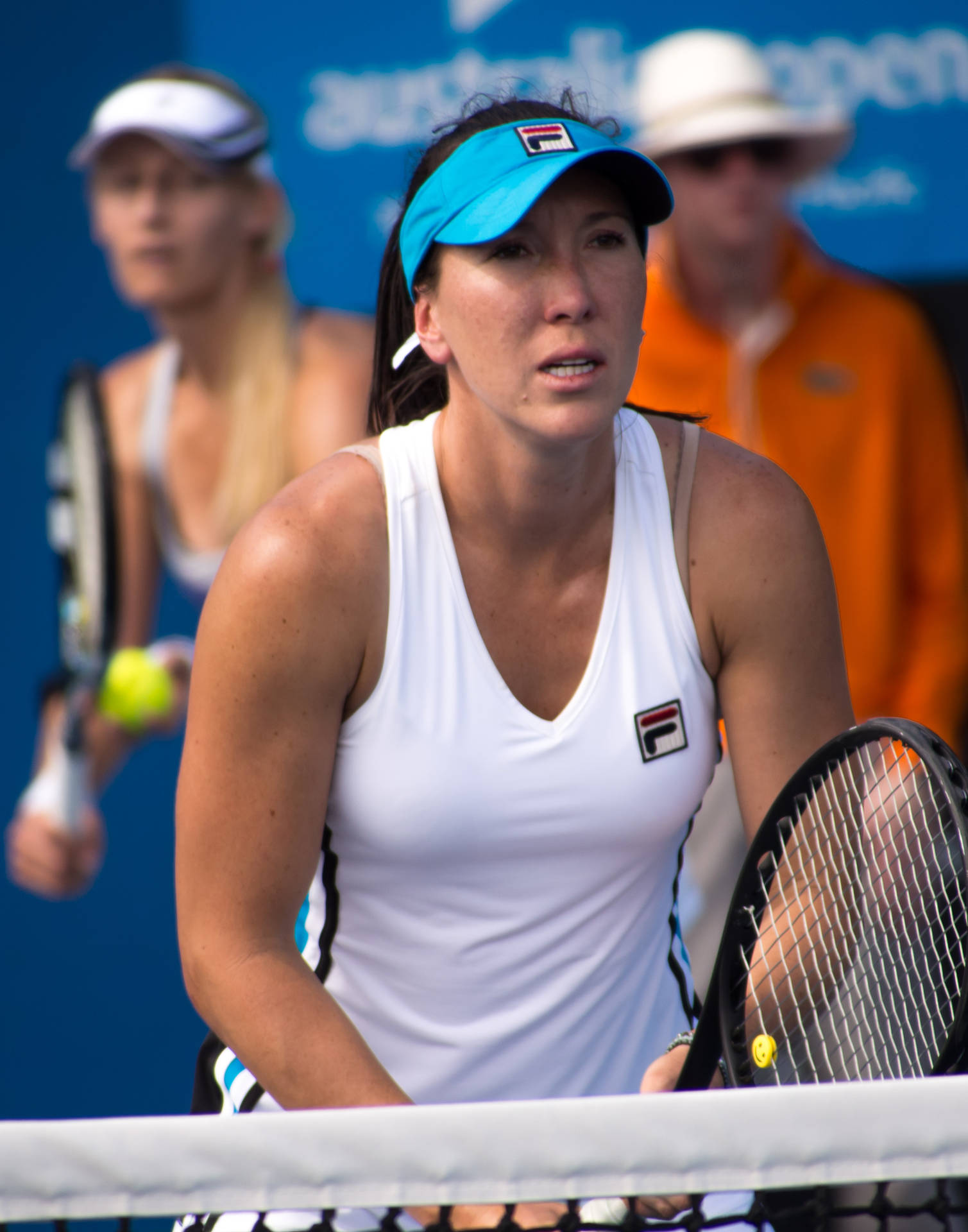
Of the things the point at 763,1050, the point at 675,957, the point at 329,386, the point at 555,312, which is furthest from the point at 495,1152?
the point at 329,386

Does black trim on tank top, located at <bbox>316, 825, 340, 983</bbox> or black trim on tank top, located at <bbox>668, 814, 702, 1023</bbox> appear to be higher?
Answer: black trim on tank top, located at <bbox>316, 825, 340, 983</bbox>

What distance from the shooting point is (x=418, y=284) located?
1.69m

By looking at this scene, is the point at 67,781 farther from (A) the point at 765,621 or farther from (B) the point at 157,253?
(A) the point at 765,621

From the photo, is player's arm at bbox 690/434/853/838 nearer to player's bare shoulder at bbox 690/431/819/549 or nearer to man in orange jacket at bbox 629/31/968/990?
player's bare shoulder at bbox 690/431/819/549

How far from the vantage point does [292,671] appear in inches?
61.5

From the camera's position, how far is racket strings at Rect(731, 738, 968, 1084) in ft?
4.79

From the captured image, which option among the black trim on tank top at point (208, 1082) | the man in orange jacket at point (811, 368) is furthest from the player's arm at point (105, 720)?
the black trim on tank top at point (208, 1082)

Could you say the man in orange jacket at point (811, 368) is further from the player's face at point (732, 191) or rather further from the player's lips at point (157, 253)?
the player's lips at point (157, 253)

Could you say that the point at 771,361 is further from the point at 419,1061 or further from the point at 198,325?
the point at 419,1061

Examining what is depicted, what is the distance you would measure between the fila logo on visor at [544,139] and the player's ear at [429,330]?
19cm

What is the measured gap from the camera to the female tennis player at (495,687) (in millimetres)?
1565

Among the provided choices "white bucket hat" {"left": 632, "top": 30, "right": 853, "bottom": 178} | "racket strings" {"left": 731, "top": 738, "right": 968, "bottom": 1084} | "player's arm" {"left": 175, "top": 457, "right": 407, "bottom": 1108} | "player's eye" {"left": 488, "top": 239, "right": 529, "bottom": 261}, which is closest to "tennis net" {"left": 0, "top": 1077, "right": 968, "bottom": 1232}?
"racket strings" {"left": 731, "top": 738, "right": 968, "bottom": 1084}

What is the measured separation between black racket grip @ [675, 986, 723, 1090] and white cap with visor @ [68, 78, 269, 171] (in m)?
2.27

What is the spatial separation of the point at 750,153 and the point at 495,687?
6.92ft
